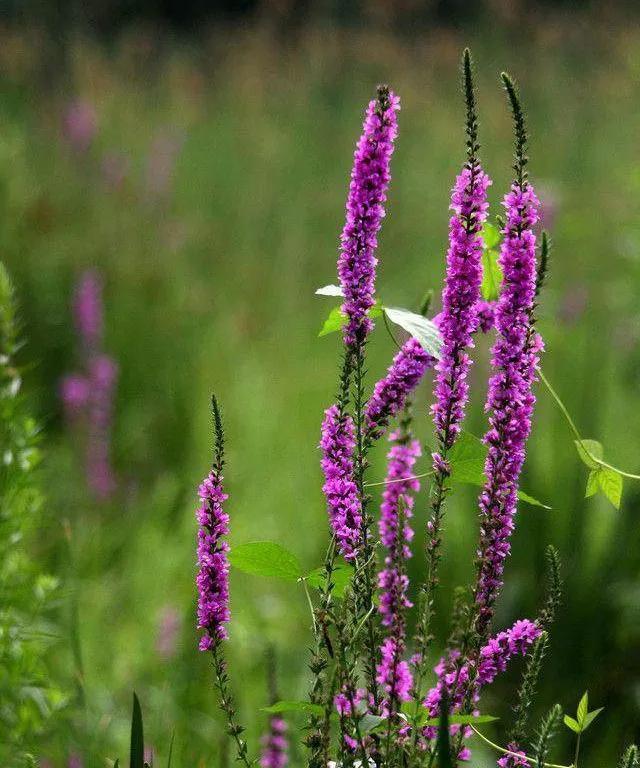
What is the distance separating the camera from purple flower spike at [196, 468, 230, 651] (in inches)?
48.9

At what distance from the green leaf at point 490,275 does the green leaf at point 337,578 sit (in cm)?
40

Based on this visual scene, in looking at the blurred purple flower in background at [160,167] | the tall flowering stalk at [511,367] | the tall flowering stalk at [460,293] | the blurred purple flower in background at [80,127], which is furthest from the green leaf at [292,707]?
the blurred purple flower in background at [80,127]

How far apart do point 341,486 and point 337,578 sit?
122mm

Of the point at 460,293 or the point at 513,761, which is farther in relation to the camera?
the point at 513,761

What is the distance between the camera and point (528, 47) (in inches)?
475

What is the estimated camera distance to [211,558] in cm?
124

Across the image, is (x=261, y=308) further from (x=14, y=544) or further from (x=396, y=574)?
(x=396, y=574)

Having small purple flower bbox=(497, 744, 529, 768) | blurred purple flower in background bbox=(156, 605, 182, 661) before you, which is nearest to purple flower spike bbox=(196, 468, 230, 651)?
small purple flower bbox=(497, 744, 529, 768)

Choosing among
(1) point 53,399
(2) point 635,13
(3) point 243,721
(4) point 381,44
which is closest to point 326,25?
(4) point 381,44

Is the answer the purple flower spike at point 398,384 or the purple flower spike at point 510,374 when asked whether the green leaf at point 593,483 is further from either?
the purple flower spike at point 398,384

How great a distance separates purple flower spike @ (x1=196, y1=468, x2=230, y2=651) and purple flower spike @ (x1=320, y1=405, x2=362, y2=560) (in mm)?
125

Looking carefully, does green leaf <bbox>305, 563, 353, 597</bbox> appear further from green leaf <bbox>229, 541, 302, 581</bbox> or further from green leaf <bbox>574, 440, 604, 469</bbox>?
green leaf <bbox>574, 440, 604, 469</bbox>

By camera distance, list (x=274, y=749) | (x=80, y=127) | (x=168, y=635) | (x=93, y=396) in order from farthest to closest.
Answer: (x=80, y=127) → (x=93, y=396) → (x=168, y=635) → (x=274, y=749)

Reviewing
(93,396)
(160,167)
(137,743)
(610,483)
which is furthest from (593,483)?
(160,167)
